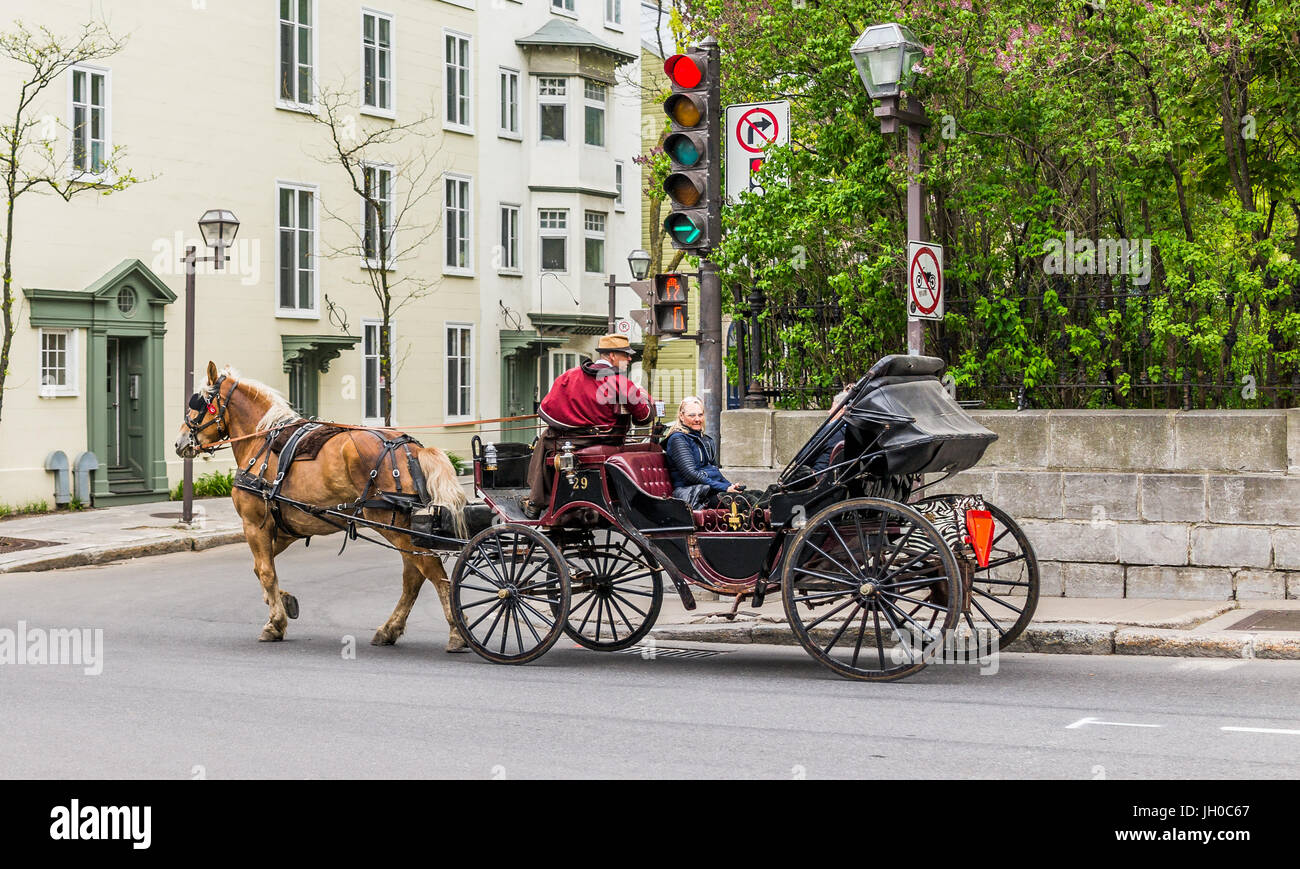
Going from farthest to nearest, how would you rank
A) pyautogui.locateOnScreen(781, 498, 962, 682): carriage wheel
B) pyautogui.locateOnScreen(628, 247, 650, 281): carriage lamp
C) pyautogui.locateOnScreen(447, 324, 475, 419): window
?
1. pyautogui.locateOnScreen(447, 324, 475, 419): window
2. pyautogui.locateOnScreen(628, 247, 650, 281): carriage lamp
3. pyautogui.locateOnScreen(781, 498, 962, 682): carriage wheel

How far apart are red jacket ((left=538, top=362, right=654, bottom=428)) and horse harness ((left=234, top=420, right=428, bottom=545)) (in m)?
1.29

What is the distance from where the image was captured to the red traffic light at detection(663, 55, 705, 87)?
12.7 meters

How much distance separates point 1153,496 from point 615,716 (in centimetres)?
573

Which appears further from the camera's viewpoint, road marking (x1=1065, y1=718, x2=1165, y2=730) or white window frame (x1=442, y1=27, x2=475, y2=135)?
white window frame (x1=442, y1=27, x2=475, y2=135)

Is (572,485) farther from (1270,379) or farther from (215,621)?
(1270,379)

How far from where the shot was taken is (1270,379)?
40.8 feet

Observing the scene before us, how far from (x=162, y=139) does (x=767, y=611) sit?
17059 millimetres

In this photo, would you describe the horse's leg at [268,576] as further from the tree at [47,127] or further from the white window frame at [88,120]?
the white window frame at [88,120]

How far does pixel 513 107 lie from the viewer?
35.0m

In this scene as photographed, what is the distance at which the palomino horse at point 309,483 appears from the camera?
11.5 m

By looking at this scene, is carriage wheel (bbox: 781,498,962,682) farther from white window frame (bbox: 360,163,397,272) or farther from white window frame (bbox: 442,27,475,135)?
white window frame (bbox: 442,27,475,135)

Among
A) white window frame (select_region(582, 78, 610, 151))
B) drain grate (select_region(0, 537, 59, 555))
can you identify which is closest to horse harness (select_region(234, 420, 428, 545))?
drain grate (select_region(0, 537, 59, 555))

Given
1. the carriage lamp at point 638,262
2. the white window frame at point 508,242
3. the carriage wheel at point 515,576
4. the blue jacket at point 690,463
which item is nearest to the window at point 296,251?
the white window frame at point 508,242

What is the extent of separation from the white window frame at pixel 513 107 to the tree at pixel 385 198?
9.07ft
